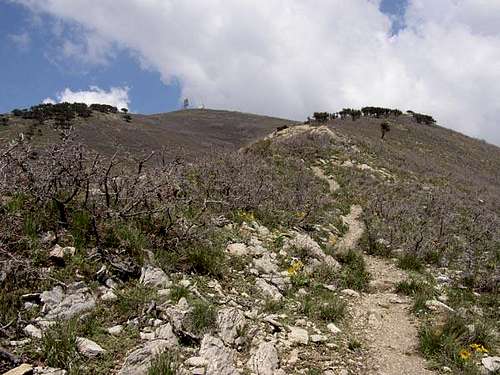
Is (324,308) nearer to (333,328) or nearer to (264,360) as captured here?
(333,328)

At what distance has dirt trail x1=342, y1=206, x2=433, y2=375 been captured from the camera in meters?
5.37

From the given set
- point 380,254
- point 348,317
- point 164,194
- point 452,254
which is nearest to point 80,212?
point 164,194

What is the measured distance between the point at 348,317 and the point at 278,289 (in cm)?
123

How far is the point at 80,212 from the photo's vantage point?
21.6ft

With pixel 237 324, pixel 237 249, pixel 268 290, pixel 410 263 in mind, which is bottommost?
pixel 237 324

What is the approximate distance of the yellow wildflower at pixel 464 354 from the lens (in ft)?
17.8

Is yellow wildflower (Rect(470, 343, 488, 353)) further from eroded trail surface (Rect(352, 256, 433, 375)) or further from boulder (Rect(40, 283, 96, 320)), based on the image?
boulder (Rect(40, 283, 96, 320))

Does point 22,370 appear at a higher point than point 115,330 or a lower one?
lower

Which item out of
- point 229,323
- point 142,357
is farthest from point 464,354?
point 142,357

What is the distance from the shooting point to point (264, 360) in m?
4.79

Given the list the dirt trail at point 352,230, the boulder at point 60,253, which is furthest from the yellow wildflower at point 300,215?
the boulder at point 60,253

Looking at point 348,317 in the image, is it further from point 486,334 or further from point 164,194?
point 164,194

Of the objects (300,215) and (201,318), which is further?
(300,215)

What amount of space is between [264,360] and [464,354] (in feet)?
9.44
